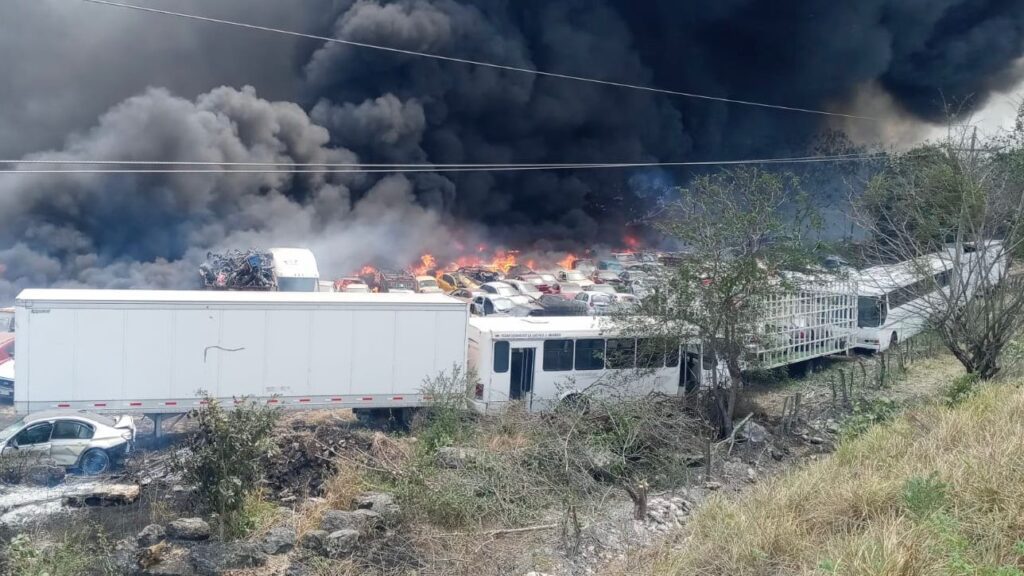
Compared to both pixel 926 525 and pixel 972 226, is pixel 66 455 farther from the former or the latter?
pixel 972 226

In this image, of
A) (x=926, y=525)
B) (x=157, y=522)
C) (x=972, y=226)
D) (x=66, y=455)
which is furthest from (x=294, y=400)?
(x=972, y=226)

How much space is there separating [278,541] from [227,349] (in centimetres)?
464

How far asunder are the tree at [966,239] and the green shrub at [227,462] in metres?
8.85

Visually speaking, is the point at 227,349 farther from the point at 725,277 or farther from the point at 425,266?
the point at 425,266

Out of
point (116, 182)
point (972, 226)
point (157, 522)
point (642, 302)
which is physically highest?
point (116, 182)

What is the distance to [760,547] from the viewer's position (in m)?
4.65

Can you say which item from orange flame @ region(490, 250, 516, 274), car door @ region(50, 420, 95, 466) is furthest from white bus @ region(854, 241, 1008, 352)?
orange flame @ region(490, 250, 516, 274)

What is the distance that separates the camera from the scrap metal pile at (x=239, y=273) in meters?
19.0

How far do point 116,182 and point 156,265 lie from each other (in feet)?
14.2

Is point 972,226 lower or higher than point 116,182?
lower

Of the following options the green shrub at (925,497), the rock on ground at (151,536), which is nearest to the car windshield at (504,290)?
the rock on ground at (151,536)

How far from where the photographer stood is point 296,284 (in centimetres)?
2022

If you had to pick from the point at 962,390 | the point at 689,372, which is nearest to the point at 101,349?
the point at 689,372

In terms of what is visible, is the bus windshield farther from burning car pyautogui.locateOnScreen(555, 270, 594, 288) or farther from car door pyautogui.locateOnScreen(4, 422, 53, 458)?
car door pyautogui.locateOnScreen(4, 422, 53, 458)
